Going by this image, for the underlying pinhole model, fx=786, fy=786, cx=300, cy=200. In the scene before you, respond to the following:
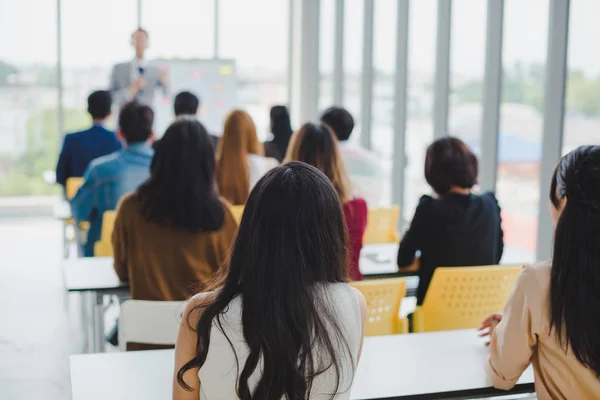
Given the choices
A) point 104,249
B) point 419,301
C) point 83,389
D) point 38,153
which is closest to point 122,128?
point 104,249

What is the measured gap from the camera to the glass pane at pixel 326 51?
9.58 metres

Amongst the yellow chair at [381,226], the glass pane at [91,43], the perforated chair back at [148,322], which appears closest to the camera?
the perforated chair back at [148,322]

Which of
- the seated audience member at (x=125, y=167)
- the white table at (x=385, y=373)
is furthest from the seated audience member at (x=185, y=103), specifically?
the white table at (x=385, y=373)

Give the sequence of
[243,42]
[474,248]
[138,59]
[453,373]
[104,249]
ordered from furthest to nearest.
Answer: [243,42], [138,59], [104,249], [474,248], [453,373]

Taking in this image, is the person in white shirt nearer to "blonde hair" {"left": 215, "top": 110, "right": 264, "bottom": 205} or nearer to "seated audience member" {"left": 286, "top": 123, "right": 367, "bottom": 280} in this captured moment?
"blonde hair" {"left": 215, "top": 110, "right": 264, "bottom": 205}

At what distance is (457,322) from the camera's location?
3311mm

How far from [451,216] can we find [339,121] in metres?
2.10

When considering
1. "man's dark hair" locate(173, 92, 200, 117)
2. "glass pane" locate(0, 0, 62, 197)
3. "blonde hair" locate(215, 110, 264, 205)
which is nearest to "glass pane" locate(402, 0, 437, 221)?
"man's dark hair" locate(173, 92, 200, 117)

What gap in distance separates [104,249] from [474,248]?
1.99 meters

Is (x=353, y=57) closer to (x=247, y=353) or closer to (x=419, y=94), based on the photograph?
(x=419, y=94)

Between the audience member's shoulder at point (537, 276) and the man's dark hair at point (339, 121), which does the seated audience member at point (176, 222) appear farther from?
the man's dark hair at point (339, 121)

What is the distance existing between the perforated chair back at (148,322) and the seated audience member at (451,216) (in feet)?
4.30

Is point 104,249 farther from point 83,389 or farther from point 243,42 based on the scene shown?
point 243,42

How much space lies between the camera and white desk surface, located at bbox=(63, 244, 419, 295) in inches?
137
